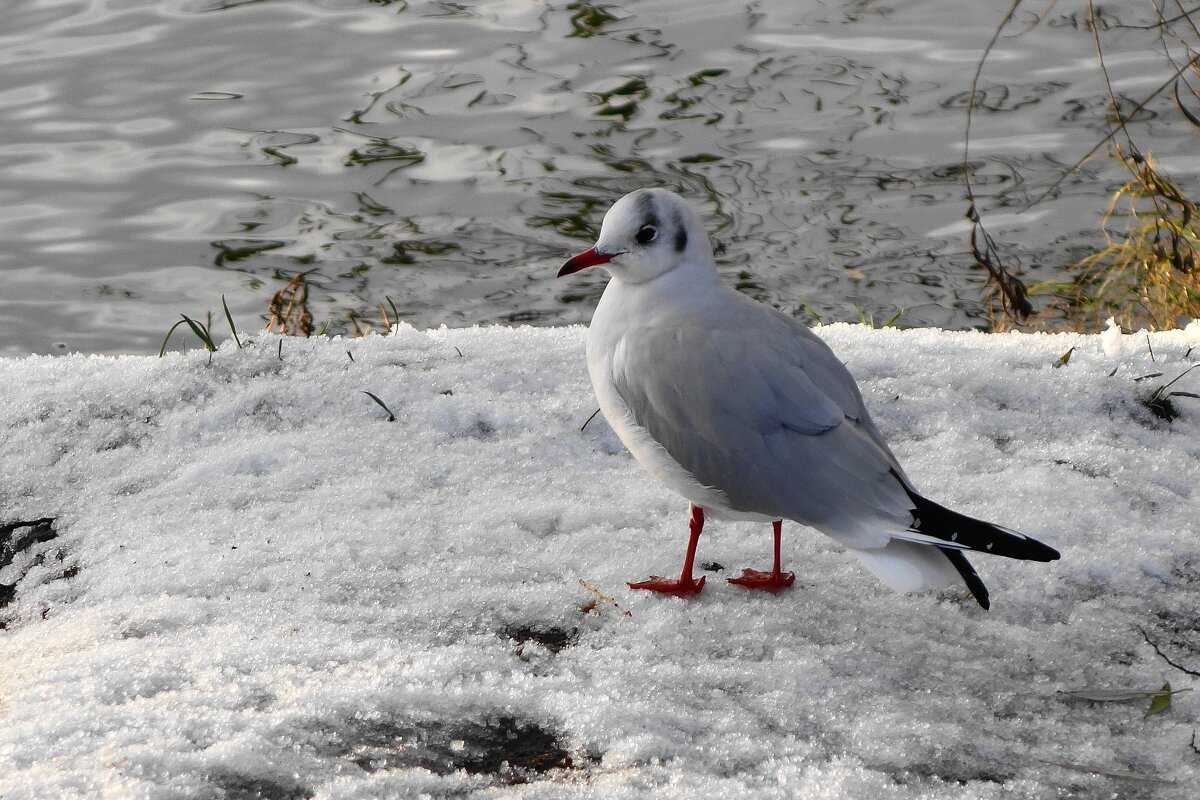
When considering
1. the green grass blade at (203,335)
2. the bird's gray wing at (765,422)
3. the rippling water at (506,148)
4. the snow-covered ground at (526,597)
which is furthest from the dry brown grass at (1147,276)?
the green grass blade at (203,335)

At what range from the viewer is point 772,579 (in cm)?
290

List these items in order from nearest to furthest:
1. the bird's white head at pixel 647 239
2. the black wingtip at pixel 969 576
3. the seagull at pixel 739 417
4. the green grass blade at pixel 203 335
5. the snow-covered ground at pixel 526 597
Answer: the snow-covered ground at pixel 526 597
the black wingtip at pixel 969 576
the seagull at pixel 739 417
the bird's white head at pixel 647 239
the green grass blade at pixel 203 335

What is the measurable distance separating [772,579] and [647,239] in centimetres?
83

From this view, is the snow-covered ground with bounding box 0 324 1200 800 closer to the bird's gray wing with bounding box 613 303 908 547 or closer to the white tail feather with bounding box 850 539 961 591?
the white tail feather with bounding box 850 539 961 591

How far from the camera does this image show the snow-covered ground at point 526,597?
7.45 feet

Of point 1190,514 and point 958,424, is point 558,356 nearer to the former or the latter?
point 958,424

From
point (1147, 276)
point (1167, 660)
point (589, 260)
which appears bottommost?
point (1147, 276)

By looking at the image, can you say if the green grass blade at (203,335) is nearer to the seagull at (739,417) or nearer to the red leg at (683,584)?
the seagull at (739,417)

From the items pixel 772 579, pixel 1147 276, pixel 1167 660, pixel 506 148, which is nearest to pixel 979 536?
pixel 1167 660

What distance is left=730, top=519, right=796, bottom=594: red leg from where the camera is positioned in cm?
289

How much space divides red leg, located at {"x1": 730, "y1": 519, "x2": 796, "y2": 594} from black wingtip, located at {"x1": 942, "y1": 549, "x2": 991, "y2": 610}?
45 cm

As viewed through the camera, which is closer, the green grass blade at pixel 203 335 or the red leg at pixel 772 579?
the red leg at pixel 772 579

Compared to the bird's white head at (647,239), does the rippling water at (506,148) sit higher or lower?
lower

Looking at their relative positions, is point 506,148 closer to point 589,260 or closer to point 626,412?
point 589,260
